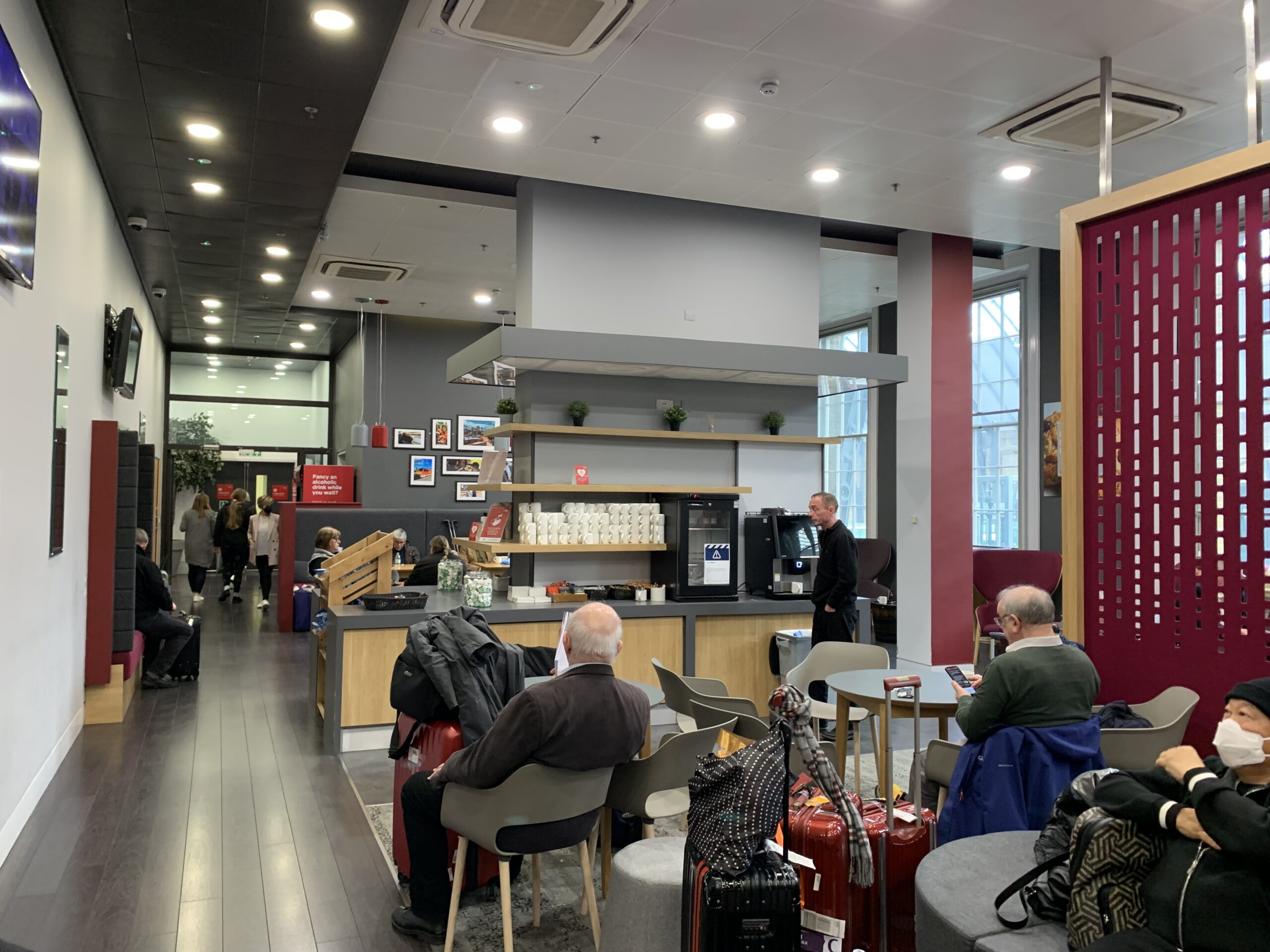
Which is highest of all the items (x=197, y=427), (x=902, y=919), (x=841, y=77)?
(x=841, y=77)

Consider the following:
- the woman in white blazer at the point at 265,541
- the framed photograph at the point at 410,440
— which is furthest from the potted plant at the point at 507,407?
the framed photograph at the point at 410,440

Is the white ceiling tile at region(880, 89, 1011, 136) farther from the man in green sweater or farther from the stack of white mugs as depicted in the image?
the man in green sweater

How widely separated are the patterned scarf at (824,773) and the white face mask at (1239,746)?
922 millimetres

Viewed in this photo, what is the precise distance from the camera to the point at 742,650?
6.80 meters

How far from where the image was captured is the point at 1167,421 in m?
3.66

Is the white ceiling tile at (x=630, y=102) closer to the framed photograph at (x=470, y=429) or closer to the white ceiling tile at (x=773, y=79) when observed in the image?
the white ceiling tile at (x=773, y=79)

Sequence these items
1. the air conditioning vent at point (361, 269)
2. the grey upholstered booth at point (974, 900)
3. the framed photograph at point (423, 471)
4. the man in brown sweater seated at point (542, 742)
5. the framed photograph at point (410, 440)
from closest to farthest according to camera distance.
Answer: the grey upholstered booth at point (974, 900) < the man in brown sweater seated at point (542, 742) < the air conditioning vent at point (361, 269) < the framed photograph at point (410, 440) < the framed photograph at point (423, 471)

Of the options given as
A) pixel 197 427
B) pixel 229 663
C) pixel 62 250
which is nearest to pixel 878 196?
pixel 62 250

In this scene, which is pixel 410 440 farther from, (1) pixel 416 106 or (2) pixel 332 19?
(2) pixel 332 19

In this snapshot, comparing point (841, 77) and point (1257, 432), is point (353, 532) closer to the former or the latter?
point (841, 77)

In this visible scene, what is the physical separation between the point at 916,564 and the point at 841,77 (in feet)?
15.2

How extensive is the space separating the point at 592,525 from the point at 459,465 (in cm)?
737

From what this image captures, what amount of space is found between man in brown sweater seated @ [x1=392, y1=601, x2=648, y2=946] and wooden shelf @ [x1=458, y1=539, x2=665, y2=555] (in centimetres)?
300

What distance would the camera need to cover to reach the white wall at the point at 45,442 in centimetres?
396
